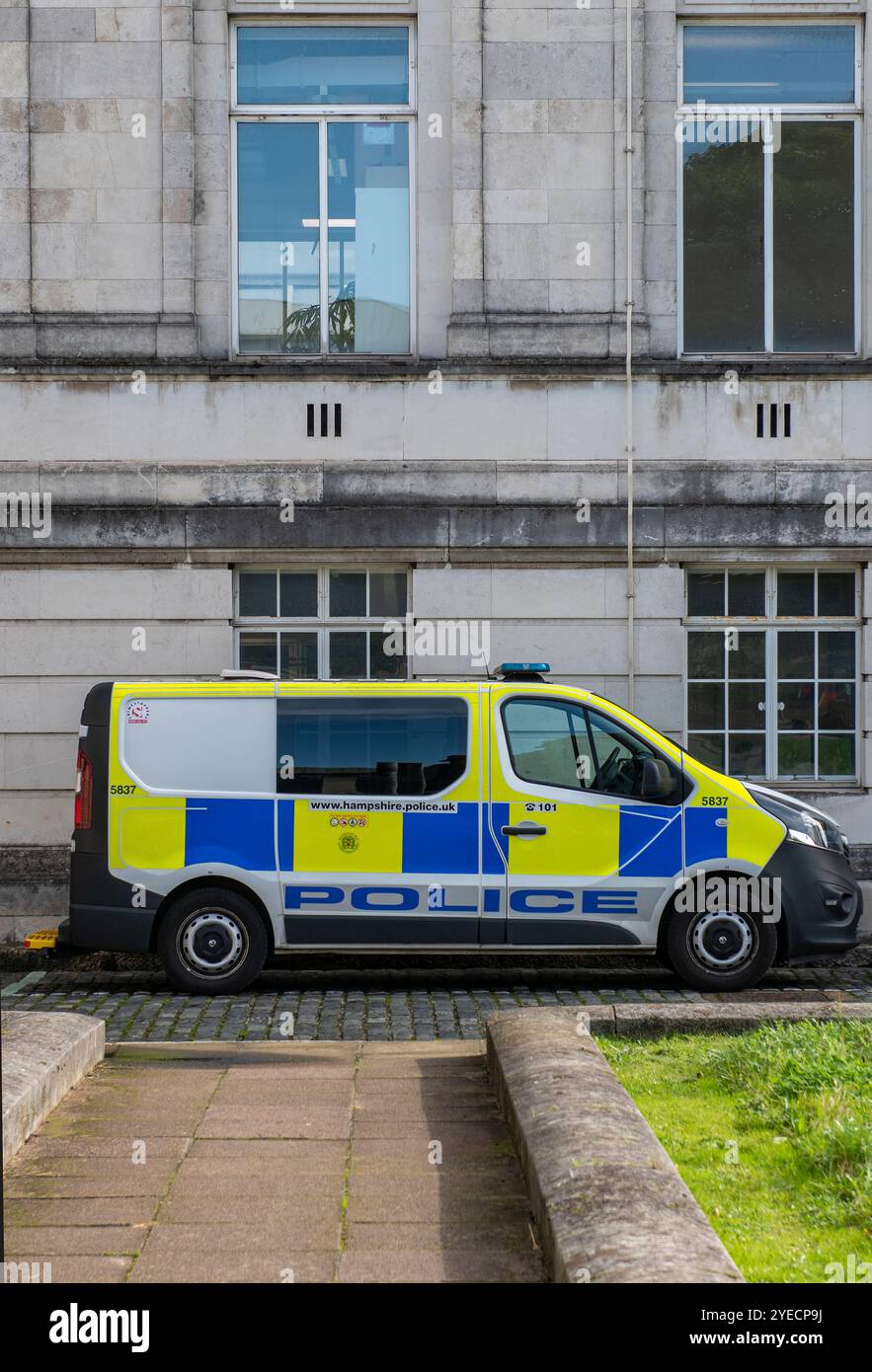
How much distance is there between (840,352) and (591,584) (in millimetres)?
3247

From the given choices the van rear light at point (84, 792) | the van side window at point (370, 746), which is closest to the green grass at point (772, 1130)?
the van side window at point (370, 746)

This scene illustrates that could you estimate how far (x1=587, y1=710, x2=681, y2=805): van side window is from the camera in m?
11.1

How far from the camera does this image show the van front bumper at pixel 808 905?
36.6ft

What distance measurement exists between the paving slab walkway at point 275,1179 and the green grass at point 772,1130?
591 millimetres

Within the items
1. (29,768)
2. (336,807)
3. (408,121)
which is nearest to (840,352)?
(408,121)

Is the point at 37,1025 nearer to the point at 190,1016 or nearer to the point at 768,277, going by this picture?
the point at 190,1016

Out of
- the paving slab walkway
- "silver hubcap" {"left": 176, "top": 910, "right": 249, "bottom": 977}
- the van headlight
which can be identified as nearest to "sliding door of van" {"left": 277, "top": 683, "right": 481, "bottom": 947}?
"silver hubcap" {"left": 176, "top": 910, "right": 249, "bottom": 977}

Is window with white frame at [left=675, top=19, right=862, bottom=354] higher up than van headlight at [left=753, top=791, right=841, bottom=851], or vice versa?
window with white frame at [left=675, top=19, right=862, bottom=354]

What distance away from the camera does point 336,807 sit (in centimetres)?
1115

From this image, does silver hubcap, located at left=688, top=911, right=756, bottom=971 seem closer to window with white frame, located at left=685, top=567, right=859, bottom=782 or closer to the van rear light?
window with white frame, located at left=685, top=567, right=859, bottom=782

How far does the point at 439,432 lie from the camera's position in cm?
1471

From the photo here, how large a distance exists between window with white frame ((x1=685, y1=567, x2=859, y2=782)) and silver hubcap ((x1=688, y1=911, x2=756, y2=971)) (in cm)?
388
